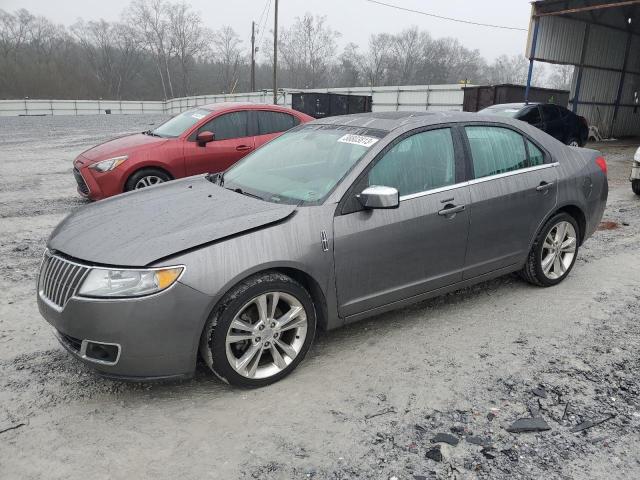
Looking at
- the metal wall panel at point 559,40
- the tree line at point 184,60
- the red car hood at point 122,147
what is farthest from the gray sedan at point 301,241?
the tree line at point 184,60

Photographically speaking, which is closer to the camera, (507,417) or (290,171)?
(507,417)

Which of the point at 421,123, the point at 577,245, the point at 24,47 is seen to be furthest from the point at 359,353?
the point at 24,47

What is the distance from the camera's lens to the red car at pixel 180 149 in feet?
23.4

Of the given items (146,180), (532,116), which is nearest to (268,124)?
(146,180)

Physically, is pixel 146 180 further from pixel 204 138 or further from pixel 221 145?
pixel 221 145

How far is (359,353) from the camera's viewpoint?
3533mm

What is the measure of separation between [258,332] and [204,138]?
16.2 ft

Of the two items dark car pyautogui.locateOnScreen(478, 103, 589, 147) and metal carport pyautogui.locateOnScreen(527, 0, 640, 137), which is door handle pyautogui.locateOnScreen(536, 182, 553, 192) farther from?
metal carport pyautogui.locateOnScreen(527, 0, 640, 137)

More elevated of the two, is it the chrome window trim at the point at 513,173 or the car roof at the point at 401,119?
the car roof at the point at 401,119

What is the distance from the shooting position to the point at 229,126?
26.0ft

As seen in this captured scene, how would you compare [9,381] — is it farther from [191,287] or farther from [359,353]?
[359,353]

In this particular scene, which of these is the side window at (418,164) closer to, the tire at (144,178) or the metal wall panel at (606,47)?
the tire at (144,178)

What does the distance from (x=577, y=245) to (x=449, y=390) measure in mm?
2525

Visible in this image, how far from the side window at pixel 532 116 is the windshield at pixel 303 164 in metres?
10.6
